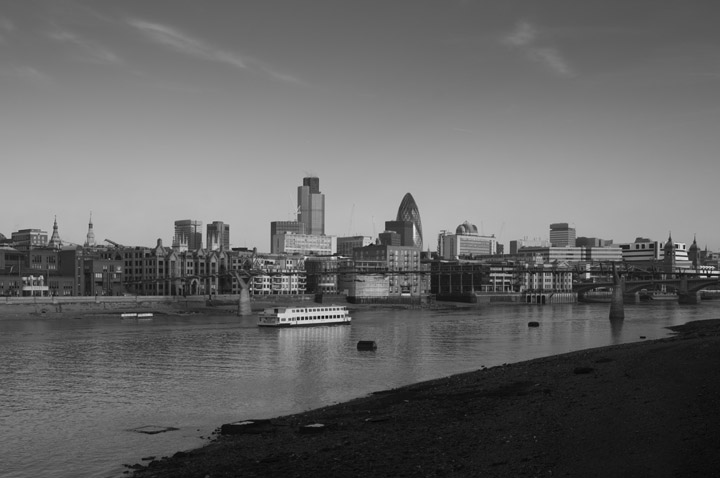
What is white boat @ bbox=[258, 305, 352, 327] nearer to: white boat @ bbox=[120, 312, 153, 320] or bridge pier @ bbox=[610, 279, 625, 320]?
white boat @ bbox=[120, 312, 153, 320]

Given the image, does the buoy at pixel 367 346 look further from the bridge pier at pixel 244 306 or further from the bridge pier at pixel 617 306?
the bridge pier at pixel 244 306

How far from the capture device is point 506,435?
30984 millimetres

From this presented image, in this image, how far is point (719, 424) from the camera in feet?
91.6

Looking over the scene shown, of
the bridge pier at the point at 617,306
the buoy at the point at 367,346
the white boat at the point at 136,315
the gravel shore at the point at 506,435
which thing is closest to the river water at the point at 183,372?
the buoy at the point at 367,346

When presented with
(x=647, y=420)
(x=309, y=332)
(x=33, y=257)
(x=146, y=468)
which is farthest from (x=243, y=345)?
(x=33, y=257)

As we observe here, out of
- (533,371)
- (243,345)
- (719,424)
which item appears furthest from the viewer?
(243,345)

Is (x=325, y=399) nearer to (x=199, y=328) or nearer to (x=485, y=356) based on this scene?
(x=485, y=356)

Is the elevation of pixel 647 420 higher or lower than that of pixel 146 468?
higher

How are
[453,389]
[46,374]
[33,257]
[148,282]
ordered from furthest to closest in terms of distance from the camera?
Result: [148,282] < [33,257] < [46,374] < [453,389]

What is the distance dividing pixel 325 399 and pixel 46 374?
25.9 metres

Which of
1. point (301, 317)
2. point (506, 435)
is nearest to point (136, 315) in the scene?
point (301, 317)

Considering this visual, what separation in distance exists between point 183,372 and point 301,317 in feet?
202

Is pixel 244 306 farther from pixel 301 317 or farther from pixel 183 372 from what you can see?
pixel 183 372

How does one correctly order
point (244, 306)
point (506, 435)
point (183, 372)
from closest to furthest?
point (506, 435), point (183, 372), point (244, 306)
